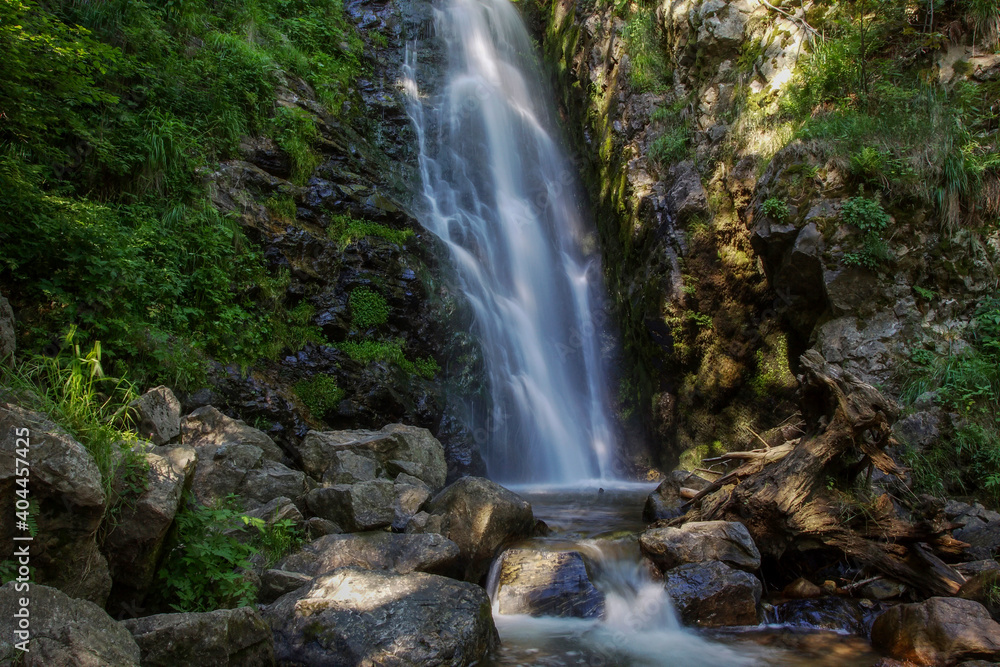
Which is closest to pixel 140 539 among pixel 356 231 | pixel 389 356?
pixel 389 356

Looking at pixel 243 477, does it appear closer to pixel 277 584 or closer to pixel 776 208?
pixel 277 584

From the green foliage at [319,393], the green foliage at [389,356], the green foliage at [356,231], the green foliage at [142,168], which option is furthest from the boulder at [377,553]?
the green foliage at [356,231]

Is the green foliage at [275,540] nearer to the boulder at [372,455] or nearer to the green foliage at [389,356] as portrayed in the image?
the boulder at [372,455]

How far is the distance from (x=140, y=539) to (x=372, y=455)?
13.1 feet

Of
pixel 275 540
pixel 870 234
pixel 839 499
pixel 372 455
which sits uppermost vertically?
pixel 870 234

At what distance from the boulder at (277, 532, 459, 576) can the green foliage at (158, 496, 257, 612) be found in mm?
1064

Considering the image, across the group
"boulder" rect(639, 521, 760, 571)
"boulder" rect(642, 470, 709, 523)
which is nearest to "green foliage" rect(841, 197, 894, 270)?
"boulder" rect(642, 470, 709, 523)

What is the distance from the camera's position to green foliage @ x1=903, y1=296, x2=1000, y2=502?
5660 millimetres

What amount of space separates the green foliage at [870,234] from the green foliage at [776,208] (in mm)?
754

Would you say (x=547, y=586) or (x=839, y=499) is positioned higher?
(x=839, y=499)

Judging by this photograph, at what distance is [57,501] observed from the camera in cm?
281

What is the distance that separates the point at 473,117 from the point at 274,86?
582 centimetres

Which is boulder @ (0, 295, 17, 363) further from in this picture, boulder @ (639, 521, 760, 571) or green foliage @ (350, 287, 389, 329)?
green foliage @ (350, 287, 389, 329)

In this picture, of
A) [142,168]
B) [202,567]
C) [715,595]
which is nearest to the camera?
[202,567]
